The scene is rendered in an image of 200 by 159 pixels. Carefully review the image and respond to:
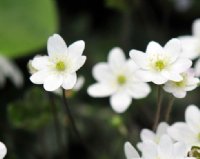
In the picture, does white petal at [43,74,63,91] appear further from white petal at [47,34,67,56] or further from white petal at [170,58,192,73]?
white petal at [170,58,192,73]

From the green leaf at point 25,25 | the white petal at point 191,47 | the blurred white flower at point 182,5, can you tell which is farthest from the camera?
the blurred white flower at point 182,5

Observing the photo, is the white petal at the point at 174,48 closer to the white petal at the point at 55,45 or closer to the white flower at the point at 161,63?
the white flower at the point at 161,63

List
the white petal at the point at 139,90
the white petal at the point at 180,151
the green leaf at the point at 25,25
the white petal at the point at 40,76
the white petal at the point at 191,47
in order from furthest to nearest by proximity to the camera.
Answer: 1. the green leaf at the point at 25,25
2. the white petal at the point at 191,47
3. the white petal at the point at 139,90
4. the white petal at the point at 40,76
5. the white petal at the point at 180,151

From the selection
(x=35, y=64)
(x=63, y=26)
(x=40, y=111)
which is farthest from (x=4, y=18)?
(x=35, y=64)

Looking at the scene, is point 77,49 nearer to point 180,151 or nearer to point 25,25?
point 180,151

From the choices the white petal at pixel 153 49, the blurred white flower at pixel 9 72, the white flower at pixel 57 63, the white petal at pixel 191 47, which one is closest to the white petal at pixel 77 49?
the white flower at pixel 57 63

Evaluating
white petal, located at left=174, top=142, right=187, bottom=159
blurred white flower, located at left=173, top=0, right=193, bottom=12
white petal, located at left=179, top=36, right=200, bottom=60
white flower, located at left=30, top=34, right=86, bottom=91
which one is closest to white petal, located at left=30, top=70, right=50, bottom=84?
white flower, located at left=30, top=34, right=86, bottom=91

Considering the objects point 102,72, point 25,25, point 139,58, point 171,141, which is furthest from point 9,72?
point 171,141

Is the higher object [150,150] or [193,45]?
[193,45]
